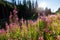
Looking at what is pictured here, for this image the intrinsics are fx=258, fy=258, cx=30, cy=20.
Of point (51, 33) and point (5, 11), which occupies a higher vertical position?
point (51, 33)

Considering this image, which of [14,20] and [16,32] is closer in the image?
[16,32]

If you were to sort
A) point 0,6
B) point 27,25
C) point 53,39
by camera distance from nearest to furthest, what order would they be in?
point 53,39, point 27,25, point 0,6

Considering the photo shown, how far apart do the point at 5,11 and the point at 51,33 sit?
1414 inches

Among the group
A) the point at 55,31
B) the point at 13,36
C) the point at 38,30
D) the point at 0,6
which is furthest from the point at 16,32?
the point at 0,6

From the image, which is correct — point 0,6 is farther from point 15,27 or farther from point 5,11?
point 15,27

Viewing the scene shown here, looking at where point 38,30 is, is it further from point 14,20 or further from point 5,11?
point 5,11

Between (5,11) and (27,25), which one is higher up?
(27,25)

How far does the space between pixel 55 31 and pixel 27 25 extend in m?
0.67

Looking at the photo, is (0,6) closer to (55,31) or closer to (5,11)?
(5,11)

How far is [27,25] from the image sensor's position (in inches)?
230

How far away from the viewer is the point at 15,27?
555 cm

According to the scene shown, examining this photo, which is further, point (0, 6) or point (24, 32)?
point (0, 6)

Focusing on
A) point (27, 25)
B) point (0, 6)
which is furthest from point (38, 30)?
point (0, 6)

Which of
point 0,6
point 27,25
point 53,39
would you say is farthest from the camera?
point 0,6
